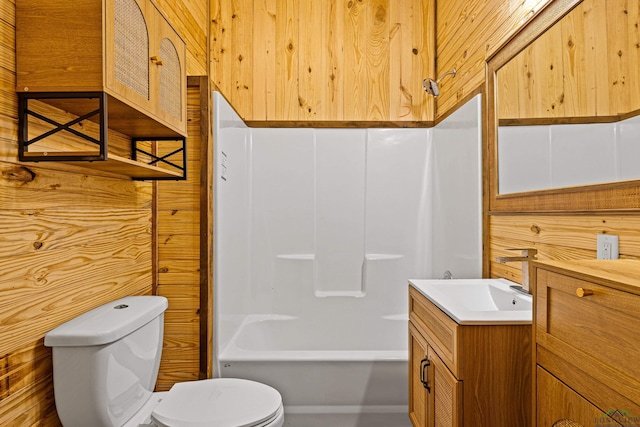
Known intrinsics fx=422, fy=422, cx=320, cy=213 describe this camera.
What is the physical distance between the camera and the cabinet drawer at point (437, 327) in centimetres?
123

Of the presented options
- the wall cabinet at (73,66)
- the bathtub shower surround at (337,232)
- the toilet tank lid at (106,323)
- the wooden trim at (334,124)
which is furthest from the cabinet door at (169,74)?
the wooden trim at (334,124)

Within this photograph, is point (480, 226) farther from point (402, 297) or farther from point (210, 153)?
point (210, 153)

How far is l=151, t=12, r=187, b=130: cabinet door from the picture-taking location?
1.48m

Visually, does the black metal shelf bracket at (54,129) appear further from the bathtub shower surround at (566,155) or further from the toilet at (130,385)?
the bathtub shower surround at (566,155)

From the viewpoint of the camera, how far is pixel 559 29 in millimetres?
1360

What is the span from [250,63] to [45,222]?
6.62ft

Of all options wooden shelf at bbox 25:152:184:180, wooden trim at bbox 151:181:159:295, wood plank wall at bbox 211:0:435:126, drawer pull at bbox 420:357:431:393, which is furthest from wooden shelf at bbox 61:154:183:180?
wood plank wall at bbox 211:0:435:126

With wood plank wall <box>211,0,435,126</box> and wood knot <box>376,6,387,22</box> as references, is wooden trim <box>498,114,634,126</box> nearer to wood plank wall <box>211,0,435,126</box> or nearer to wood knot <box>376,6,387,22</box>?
wood plank wall <box>211,0,435,126</box>

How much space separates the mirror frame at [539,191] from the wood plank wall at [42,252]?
155 cm

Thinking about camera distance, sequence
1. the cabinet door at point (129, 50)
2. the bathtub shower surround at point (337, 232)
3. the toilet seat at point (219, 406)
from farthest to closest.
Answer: the bathtub shower surround at point (337, 232) → the toilet seat at point (219, 406) → the cabinet door at point (129, 50)

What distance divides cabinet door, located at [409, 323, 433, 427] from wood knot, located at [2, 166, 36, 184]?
1.39 metres

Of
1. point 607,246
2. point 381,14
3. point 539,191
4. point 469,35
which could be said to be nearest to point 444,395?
point 607,246

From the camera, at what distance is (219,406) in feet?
4.93

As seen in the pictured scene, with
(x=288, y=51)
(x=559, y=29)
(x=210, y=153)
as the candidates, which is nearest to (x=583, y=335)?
(x=559, y=29)
